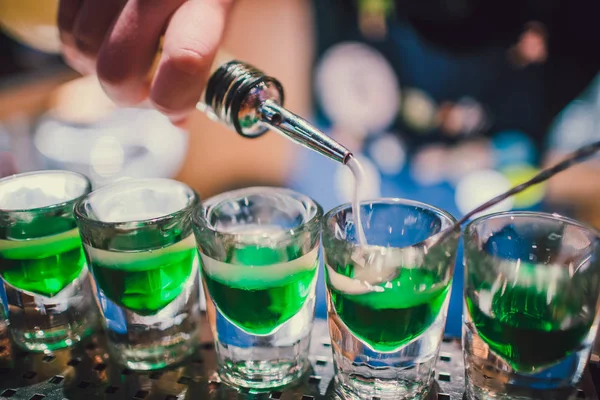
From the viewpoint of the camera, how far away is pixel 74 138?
182 cm

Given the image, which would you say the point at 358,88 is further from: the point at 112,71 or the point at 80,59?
the point at 112,71

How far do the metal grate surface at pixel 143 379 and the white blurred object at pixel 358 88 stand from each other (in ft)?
5.42

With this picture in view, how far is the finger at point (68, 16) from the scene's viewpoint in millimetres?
684

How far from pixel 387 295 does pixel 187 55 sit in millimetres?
285

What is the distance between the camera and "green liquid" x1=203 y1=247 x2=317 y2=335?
0.51m

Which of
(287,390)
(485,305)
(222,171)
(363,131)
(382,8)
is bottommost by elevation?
(222,171)

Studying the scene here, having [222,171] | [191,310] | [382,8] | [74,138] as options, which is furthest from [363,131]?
[191,310]

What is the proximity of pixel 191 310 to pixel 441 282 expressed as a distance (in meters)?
0.28

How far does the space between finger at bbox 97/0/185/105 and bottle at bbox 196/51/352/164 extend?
0.23ft

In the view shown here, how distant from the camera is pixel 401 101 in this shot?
215cm

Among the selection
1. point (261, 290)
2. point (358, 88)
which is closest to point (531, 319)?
point (261, 290)

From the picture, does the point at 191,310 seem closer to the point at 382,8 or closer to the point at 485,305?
the point at 485,305

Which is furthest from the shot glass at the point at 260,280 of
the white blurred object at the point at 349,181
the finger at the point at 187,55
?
the white blurred object at the point at 349,181

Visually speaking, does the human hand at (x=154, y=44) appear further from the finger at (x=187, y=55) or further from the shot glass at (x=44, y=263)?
the shot glass at (x=44, y=263)
